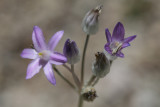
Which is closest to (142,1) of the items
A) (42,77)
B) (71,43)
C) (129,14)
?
(129,14)

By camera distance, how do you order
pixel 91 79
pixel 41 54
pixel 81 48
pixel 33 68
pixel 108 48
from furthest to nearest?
pixel 81 48 → pixel 91 79 → pixel 41 54 → pixel 33 68 → pixel 108 48

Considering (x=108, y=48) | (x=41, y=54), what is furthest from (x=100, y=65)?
(x=41, y=54)

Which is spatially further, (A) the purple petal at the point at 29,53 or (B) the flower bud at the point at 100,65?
(A) the purple petal at the point at 29,53

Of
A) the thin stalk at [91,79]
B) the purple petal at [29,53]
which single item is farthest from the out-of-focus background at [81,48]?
the purple petal at [29,53]

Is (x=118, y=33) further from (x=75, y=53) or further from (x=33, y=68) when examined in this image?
(x=33, y=68)

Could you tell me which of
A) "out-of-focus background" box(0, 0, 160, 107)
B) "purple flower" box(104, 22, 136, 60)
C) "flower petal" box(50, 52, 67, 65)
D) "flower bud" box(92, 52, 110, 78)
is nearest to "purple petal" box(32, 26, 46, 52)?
"flower petal" box(50, 52, 67, 65)

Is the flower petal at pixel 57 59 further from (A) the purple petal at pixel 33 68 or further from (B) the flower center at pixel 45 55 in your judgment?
(A) the purple petal at pixel 33 68
